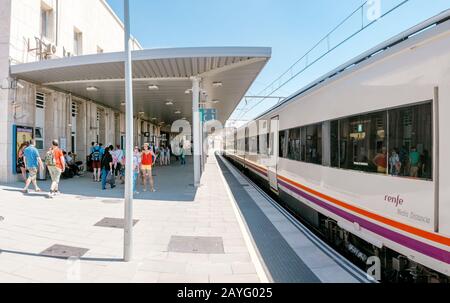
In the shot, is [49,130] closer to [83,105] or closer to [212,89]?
[83,105]

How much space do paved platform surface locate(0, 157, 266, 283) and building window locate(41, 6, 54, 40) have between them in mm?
8492

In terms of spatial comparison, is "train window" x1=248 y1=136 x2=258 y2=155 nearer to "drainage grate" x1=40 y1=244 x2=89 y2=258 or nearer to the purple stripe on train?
the purple stripe on train

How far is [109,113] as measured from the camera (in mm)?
20547

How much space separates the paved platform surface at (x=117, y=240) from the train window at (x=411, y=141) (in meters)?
2.31

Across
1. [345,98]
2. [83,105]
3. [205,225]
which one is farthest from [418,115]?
[83,105]

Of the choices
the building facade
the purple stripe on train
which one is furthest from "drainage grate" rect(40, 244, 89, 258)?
the building facade

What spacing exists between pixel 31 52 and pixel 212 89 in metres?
8.11

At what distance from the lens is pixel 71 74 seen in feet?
36.4

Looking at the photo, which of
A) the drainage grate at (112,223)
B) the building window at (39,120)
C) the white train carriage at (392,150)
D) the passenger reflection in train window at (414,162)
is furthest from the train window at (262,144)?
the building window at (39,120)

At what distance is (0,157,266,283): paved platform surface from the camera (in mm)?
3838

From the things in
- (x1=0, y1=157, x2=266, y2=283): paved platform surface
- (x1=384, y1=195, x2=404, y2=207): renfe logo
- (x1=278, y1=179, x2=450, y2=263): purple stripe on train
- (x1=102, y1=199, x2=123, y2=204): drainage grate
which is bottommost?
(x1=0, y1=157, x2=266, y2=283): paved platform surface

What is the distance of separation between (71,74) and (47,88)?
2.79m

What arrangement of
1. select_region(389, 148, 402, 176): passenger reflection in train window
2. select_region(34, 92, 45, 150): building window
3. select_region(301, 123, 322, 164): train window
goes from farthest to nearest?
1. select_region(34, 92, 45, 150): building window
2. select_region(301, 123, 322, 164): train window
3. select_region(389, 148, 402, 176): passenger reflection in train window

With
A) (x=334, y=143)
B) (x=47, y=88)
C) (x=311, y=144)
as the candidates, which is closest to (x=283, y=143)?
(x=311, y=144)
